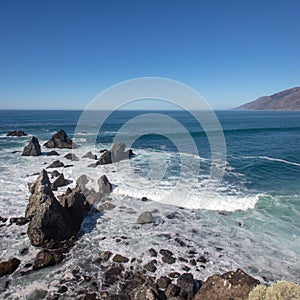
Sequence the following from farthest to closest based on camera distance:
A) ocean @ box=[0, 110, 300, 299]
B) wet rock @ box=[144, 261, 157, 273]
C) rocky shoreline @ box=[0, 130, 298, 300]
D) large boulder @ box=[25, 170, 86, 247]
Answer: large boulder @ box=[25, 170, 86, 247]
ocean @ box=[0, 110, 300, 299]
wet rock @ box=[144, 261, 157, 273]
rocky shoreline @ box=[0, 130, 298, 300]

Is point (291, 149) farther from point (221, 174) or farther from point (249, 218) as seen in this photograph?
point (249, 218)

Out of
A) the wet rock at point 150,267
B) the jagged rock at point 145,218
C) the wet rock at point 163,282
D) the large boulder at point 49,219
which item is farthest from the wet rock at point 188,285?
the large boulder at point 49,219

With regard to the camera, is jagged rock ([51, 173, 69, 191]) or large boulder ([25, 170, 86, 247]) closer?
large boulder ([25, 170, 86, 247])

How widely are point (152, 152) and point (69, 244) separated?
25969 millimetres

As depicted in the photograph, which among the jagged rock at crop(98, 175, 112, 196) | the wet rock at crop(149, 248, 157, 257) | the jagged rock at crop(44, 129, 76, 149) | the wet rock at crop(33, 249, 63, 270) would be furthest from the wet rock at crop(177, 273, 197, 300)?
the jagged rock at crop(44, 129, 76, 149)

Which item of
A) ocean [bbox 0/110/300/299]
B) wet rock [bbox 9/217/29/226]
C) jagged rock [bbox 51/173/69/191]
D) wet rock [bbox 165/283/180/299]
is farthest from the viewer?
jagged rock [bbox 51/173/69/191]

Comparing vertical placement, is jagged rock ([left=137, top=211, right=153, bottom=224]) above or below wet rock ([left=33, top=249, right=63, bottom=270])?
above

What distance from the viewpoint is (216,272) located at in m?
11.1

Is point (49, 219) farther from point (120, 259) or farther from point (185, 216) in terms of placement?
point (185, 216)

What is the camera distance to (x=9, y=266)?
11141 millimetres

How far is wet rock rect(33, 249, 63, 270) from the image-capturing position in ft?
37.3

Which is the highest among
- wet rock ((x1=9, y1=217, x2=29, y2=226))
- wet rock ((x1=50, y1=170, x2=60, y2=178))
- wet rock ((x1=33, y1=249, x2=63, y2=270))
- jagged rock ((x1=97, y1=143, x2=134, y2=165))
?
jagged rock ((x1=97, y1=143, x2=134, y2=165))

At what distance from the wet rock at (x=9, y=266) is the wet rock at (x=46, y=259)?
0.86 metres

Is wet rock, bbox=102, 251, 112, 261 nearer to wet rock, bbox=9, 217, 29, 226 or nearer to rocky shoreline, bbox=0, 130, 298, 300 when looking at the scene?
rocky shoreline, bbox=0, 130, 298, 300
